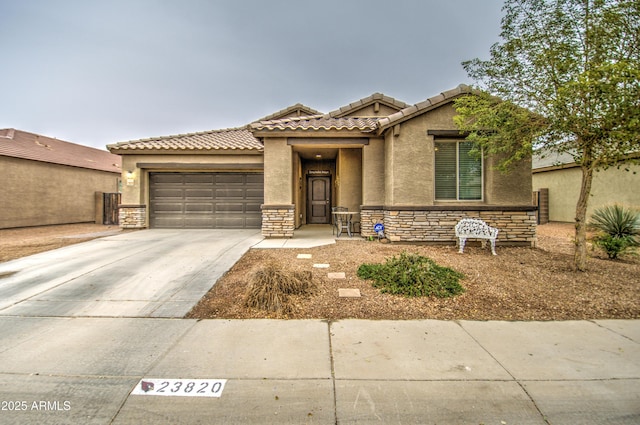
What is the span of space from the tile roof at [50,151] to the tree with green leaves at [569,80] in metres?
18.0

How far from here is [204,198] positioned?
38.4 feet

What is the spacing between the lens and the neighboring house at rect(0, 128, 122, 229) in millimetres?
12492

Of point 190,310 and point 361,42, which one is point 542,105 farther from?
point 361,42

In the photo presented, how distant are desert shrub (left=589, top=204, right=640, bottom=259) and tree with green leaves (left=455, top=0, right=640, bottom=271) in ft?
6.59

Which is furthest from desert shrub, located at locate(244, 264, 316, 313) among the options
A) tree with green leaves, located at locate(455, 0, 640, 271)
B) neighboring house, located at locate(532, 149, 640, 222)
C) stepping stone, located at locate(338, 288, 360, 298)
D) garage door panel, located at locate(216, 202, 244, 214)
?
neighboring house, located at locate(532, 149, 640, 222)

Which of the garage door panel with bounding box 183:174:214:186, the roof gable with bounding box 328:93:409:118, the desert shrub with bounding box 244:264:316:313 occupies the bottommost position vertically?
the desert shrub with bounding box 244:264:316:313

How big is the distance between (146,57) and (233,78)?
17.3ft

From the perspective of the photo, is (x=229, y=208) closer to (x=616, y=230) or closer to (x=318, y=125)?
(x=318, y=125)

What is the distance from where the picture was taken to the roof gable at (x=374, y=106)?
36.8 feet

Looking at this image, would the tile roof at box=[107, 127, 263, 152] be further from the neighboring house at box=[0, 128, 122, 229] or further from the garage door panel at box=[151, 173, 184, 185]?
the neighboring house at box=[0, 128, 122, 229]

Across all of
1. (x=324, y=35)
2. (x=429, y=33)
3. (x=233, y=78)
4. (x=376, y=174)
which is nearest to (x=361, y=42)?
(x=324, y=35)

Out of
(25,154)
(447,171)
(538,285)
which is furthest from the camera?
(25,154)

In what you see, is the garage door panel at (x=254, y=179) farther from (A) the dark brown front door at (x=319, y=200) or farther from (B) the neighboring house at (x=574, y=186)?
(B) the neighboring house at (x=574, y=186)

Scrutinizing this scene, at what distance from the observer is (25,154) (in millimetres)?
13141
